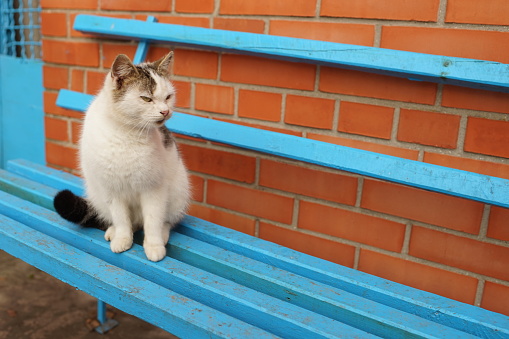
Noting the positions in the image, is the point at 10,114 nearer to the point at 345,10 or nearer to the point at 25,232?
the point at 25,232

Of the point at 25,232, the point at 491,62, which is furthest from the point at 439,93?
the point at 25,232

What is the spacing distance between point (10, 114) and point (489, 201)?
231 centimetres

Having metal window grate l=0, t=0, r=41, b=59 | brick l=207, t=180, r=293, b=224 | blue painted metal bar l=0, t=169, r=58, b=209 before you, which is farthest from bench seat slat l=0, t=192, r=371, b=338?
metal window grate l=0, t=0, r=41, b=59

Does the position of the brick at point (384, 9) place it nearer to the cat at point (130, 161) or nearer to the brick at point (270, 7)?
the brick at point (270, 7)

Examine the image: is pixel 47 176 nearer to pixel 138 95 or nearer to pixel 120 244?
pixel 120 244

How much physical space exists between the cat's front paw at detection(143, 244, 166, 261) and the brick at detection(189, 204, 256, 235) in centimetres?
56

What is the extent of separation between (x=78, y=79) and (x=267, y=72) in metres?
0.94

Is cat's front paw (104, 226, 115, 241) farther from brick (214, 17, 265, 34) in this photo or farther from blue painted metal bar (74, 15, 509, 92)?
brick (214, 17, 265, 34)

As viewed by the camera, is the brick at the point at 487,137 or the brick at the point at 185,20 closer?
the brick at the point at 487,137

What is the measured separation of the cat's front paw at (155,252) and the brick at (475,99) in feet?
2.98

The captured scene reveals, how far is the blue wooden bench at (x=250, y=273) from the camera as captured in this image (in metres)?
0.94

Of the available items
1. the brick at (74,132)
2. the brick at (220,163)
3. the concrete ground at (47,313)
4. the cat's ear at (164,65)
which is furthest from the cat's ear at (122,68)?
the concrete ground at (47,313)

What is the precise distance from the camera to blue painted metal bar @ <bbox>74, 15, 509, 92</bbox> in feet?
3.72

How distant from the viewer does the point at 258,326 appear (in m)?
0.95
